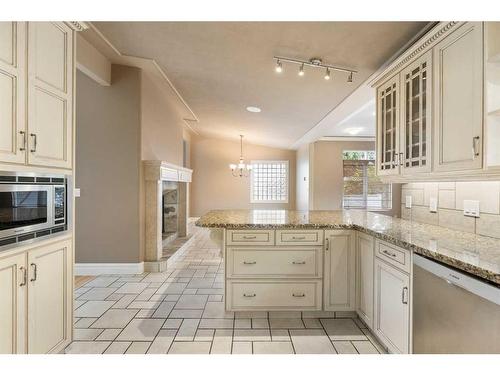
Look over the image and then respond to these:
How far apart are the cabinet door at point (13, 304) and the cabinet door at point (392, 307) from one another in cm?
217

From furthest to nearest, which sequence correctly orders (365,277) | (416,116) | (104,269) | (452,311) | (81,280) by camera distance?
(104,269), (81,280), (365,277), (416,116), (452,311)

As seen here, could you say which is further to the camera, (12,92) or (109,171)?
(109,171)

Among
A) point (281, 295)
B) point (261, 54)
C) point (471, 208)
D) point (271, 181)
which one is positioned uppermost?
point (261, 54)

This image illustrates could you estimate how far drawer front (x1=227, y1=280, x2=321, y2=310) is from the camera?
99.7 inches

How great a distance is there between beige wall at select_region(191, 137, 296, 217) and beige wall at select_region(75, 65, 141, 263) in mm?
5513

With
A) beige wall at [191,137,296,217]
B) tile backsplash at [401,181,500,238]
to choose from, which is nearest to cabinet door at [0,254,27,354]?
tile backsplash at [401,181,500,238]

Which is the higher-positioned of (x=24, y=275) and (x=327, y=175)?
(x=327, y=175)

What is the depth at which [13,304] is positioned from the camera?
60.4 inches

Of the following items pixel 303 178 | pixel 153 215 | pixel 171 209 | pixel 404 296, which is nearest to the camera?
pixel 404 296

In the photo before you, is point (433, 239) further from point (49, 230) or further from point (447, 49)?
point (49, 230)

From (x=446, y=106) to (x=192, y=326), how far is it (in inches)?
98.2

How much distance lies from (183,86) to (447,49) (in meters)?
3.48

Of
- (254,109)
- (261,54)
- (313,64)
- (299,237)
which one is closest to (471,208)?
(299,237)

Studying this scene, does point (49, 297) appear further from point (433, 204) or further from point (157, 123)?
point (157, 123)
